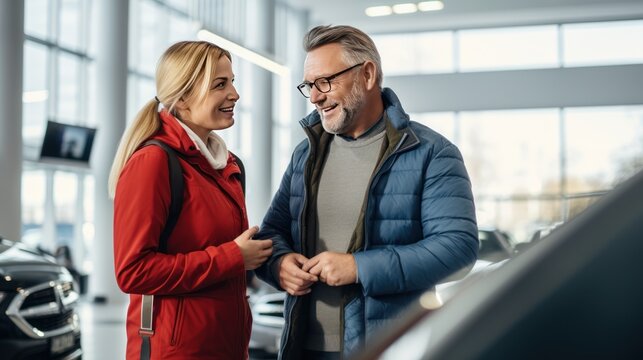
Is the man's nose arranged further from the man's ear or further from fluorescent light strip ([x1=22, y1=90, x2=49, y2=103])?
fluorescent light strip ([x1=22, y1=90, x2=49, y2=103])

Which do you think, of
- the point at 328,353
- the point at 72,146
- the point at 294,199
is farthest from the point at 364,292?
the point at 72,146

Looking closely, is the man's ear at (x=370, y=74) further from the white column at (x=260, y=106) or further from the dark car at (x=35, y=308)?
the white column at (x=260, y=106)

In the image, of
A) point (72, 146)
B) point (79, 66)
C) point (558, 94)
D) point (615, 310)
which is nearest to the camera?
point (615, 310)

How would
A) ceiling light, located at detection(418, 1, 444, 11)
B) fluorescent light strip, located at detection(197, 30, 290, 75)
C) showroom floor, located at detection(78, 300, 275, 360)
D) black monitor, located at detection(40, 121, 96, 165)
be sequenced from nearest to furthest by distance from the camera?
showroom floor, located at detection(78, 300, 275, 360), fluorescent light strip, located at detection(197, 30, 290, 75), black monitor, located at detection(40, 121, 96, 165), ceiling light, located at detection(418, 1, 444, 11)

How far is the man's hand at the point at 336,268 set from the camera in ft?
5.98

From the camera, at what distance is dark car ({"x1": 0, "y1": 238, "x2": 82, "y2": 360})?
335cm

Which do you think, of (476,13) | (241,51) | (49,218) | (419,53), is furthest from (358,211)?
(419,53)

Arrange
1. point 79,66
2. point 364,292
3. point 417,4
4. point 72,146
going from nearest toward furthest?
1. point 364,292
2. point 72,146
3. point 79,66
4. point 417,4

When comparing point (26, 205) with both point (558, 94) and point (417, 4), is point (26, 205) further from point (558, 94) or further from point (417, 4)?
point (558, 94)

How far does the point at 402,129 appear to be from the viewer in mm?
1960

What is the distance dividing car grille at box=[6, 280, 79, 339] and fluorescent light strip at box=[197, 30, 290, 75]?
4863 millimetres

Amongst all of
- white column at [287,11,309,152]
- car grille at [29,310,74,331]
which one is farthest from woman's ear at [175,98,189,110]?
white column at [287,11,309,152]

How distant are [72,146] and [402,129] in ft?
30.9

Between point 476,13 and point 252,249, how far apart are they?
1674cm
